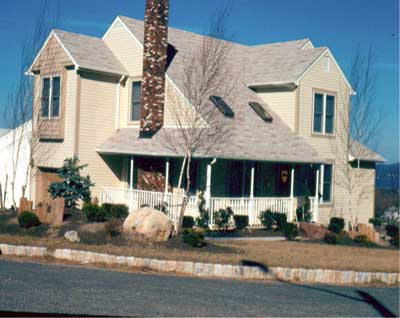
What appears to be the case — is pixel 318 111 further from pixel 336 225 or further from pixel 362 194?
pixel 362 194

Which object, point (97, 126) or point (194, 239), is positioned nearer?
point (194, 239)

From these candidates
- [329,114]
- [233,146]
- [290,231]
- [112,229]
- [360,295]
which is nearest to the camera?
[360,295]

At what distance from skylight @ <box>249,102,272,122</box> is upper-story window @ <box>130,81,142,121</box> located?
188 inches

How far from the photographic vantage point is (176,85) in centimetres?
2364

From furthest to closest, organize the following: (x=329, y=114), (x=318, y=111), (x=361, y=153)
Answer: (x=361, y=153) < (x=329, y=114) < (x=318, y=111)

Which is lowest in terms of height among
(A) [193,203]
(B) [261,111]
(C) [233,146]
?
(A) [193,203]

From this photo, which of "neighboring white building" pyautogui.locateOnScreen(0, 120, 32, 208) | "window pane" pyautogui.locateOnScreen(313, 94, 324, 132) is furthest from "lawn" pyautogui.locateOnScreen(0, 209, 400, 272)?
"window pane" pyautogui.locateOnScreen(313, 94, 324, 132)

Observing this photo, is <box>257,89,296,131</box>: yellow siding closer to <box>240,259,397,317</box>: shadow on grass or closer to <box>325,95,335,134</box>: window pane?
<box>325,95,335,134</box>: window pane

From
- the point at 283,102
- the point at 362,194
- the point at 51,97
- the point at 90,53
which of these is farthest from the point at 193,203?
the point at 362,194

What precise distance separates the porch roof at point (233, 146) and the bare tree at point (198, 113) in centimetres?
15

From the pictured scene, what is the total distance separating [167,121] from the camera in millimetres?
24156

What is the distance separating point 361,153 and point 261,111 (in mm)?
6104

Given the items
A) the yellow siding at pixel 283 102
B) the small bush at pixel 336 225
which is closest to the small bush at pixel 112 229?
the small bush at pixel 336 225

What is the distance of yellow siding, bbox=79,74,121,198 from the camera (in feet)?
79.4
